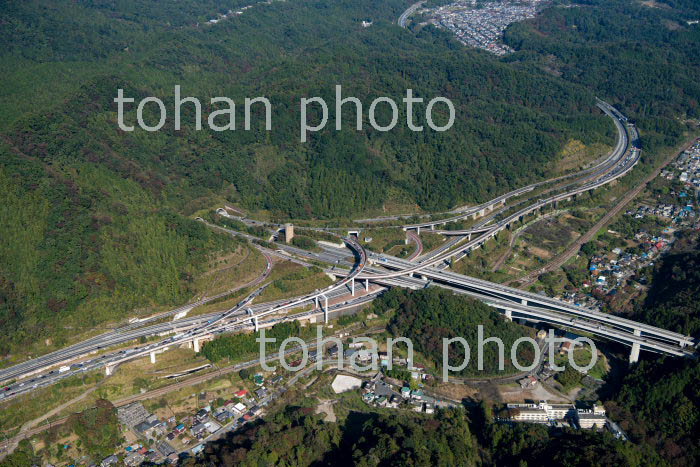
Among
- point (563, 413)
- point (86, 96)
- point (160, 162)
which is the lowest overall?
point (563, 413)

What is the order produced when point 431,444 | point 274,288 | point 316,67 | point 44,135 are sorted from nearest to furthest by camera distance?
point 431,444, point 274,288, point 44,135, point 316,67

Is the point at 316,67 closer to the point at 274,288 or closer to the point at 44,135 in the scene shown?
the point at 44,135

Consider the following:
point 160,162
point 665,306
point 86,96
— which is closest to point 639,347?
point 665,306

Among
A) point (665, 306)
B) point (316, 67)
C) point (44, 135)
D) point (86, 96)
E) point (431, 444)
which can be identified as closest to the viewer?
point (431, 444)

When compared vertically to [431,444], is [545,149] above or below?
above

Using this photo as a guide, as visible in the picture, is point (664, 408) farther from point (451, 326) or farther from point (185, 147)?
point (185, 147)

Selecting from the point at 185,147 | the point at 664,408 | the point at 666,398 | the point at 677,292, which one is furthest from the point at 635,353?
the point at 185,147

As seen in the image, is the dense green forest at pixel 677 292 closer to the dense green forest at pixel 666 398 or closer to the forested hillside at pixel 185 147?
the dense green forest at pixel 666 398
